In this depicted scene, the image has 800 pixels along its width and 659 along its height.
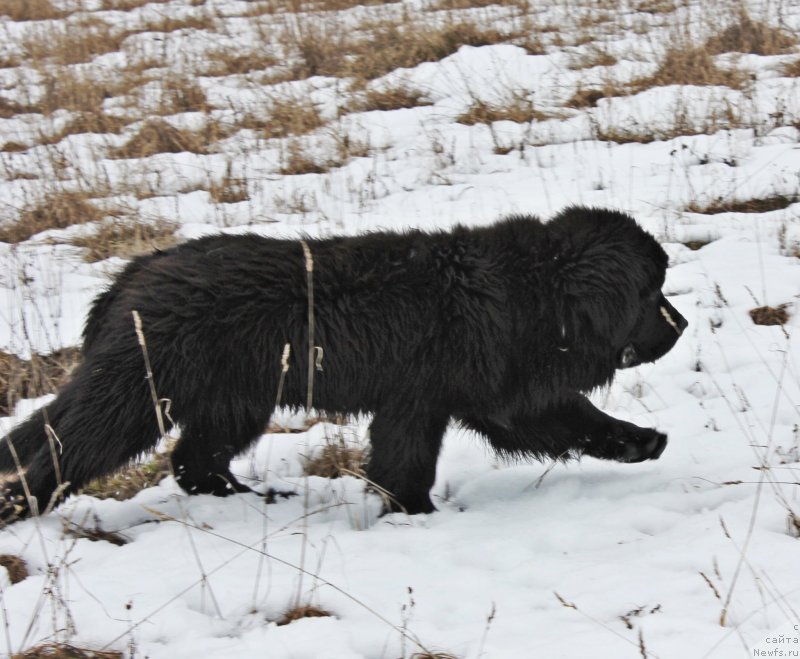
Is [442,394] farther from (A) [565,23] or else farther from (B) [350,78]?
(A) [565,23]

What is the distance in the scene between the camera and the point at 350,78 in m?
9.55

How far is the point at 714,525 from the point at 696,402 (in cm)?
139

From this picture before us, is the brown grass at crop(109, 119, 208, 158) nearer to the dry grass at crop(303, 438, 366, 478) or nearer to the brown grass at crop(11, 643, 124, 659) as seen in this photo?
the dry grass at crop(303, 438, 366, 478)

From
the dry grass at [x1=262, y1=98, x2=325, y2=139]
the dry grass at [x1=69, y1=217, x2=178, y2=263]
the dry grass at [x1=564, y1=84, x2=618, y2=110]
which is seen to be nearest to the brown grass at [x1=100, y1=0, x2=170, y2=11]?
the dry grass at [x1=262, y1=98, x2=325, y2=139]

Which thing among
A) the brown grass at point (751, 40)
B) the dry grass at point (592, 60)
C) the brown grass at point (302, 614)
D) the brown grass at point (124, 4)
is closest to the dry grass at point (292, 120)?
the dry grass at point (592, 60)

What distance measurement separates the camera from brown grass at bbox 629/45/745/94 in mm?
8234

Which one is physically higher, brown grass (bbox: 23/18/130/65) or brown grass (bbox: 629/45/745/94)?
brown grass (bbox: 23/18/130/65)

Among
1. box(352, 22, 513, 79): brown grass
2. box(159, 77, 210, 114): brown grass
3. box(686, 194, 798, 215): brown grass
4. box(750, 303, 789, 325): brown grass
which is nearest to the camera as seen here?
box(750, 303, 789, 325): brown grass

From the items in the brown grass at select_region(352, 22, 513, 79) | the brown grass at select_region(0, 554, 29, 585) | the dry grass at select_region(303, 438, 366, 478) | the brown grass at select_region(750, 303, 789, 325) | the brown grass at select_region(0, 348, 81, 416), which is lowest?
the dry grass at select_region(303, 438, 366, 478)

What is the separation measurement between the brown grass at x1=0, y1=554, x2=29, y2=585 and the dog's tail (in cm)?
29

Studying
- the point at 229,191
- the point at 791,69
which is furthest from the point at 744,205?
the point at 229,191

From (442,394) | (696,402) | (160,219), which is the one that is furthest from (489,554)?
→ (160,219)

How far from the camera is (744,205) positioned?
643 cm

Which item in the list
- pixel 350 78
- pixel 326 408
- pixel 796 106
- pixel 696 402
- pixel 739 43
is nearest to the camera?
pixel 326 408
